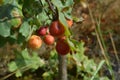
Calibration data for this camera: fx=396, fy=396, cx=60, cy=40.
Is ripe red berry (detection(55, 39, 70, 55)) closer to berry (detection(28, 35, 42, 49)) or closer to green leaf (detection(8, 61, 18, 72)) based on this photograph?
berry (detection(28, 35, 42, 49))

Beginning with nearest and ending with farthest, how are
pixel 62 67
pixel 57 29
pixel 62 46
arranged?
pixel 57 29, pixel 62 46, pixel 62 67

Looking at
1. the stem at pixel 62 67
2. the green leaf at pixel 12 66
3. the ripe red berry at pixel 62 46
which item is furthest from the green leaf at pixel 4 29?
the green leaf at pixel 12 66

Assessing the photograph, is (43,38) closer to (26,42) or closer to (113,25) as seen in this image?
(26,42)

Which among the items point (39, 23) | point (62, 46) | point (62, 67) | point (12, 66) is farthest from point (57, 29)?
point (12, 66)

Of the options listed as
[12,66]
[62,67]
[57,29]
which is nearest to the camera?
[57,29]

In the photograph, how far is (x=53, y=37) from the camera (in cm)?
112

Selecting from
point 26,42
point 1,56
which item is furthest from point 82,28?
point 26,42

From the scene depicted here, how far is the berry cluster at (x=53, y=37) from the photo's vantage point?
3.24ft

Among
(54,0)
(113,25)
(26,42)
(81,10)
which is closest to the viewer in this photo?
(54,0)

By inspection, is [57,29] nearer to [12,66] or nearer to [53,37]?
[53,37]

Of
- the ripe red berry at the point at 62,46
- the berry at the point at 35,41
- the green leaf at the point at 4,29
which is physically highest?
the green leaf at the point at 4,29

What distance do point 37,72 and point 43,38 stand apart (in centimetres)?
144

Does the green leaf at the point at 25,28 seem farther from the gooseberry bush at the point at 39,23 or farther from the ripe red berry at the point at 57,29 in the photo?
the ripe red berry at the point at 57,29

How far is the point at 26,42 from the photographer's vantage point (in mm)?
1312
